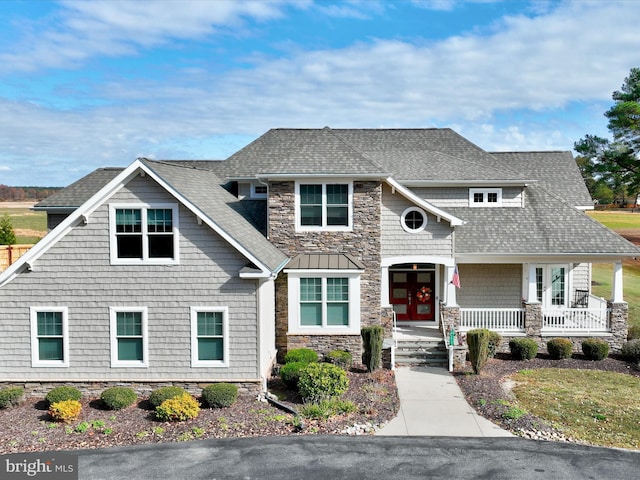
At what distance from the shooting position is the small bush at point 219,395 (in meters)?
14.2

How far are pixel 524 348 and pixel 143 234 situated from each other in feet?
45.8

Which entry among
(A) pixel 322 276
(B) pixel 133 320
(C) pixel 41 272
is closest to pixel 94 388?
(B) pixel 133 320

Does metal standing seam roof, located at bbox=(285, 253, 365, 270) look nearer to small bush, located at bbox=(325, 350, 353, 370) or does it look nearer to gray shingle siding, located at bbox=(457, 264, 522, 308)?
small bush, located at bbox=(325, 350, 353, 370)

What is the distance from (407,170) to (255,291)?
10.4 m

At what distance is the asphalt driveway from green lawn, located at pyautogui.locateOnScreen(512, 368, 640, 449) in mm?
985

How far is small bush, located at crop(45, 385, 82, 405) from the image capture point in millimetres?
14133

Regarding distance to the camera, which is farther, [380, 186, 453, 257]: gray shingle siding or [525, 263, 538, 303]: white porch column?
[525, 263, 538, 303]: white porch column

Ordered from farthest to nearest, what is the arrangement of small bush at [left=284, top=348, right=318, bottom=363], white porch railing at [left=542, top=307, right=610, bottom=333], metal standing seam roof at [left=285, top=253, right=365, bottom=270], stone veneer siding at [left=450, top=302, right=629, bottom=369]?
white porch railing at [left=542, top=307, right=610, bottom=333] < stone veneer siding at [left=450, top=302, right=629, bottom=369] < metal standing seam roof at [left=285, top=253, right=365, bottom=270] < small bush at [left=284, top=348, right=318, bottom=363]

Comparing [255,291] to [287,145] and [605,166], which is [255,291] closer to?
[287,145]

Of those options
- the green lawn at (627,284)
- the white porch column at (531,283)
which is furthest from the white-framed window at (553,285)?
the green lawn at (627,284)

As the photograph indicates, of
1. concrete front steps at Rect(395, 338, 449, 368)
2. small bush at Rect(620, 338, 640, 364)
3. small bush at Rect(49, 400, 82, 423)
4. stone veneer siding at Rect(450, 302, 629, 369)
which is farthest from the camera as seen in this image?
stone veneer siding at Rect(450, 302, 629, 369)

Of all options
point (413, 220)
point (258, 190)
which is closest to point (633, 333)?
point (413, 220)

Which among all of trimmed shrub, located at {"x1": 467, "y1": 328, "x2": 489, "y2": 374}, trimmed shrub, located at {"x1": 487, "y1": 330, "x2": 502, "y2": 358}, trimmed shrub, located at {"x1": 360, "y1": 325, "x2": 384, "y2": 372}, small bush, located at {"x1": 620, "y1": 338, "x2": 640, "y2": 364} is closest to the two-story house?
trimmed shrub, located at {"x1": 360, "y1": 325, "x2": 384, "y2": 372}

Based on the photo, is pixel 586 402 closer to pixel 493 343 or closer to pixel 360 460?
pixel 493 343
